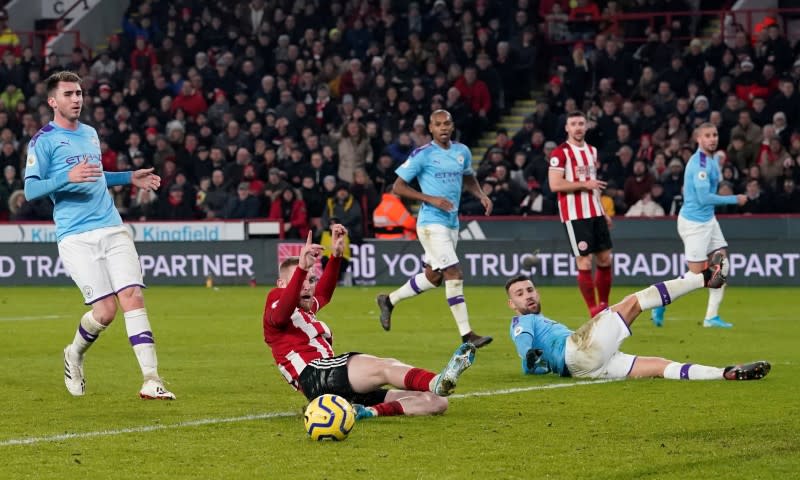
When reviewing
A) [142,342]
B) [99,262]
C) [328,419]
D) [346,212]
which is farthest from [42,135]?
[346,212]

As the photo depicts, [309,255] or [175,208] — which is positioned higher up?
[309,255]

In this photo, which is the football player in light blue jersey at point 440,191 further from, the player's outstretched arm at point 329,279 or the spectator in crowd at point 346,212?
the spectator in crowd at point 346,212

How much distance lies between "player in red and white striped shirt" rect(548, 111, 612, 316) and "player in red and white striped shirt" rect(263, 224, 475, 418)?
672 cm

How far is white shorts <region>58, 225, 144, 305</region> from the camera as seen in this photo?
10391mm

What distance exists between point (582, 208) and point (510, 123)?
47.6 ft

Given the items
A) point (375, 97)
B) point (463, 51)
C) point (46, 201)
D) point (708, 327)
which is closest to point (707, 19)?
point (463, 51)

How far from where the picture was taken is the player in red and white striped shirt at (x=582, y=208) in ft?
51.6

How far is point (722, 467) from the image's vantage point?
716 cm

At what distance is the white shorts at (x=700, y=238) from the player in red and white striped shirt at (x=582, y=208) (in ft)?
3.19

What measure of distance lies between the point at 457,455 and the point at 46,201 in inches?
849

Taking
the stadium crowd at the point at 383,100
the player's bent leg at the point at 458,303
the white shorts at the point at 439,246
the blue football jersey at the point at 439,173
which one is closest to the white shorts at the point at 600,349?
the player's bent leg at the point at 458,303

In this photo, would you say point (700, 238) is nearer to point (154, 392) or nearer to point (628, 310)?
point (628, 310)

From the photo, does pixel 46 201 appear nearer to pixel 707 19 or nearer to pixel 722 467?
pixel 707 19

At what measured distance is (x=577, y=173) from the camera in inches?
622
